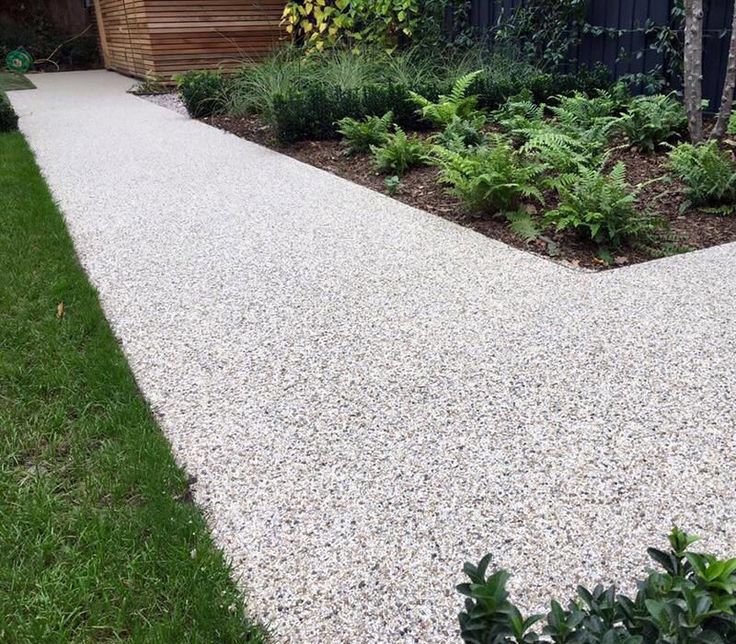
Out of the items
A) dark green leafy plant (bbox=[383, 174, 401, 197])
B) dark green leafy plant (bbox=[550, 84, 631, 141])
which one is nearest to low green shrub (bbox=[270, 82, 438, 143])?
dark green leafy plant (bbox=[550, 84, 631, 141])

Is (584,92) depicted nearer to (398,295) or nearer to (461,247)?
(461,247)

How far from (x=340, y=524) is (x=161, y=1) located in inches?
436

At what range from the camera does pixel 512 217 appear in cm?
398

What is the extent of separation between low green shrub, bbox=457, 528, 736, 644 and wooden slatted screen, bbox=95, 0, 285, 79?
11.4 m

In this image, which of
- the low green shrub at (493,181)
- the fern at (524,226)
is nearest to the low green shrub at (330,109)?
the low green shrub at (493,181)

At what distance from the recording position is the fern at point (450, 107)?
5762 mm

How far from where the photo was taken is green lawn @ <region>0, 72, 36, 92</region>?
37.8ft

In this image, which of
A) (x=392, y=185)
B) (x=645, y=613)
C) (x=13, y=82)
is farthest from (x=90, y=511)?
(x=13, y=82)

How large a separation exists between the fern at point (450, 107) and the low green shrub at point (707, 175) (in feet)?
6.46

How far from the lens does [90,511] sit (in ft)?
5.84

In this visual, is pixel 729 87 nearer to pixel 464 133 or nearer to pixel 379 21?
pixel 464 133

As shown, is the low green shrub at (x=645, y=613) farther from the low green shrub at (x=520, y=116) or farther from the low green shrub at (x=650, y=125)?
the low green shrub at (x=650, y=125)

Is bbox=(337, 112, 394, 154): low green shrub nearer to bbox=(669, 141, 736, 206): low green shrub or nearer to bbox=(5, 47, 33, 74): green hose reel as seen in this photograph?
bbox=(669, 141, 736, 206): low green shrub

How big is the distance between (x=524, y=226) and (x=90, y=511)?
2.77 m
